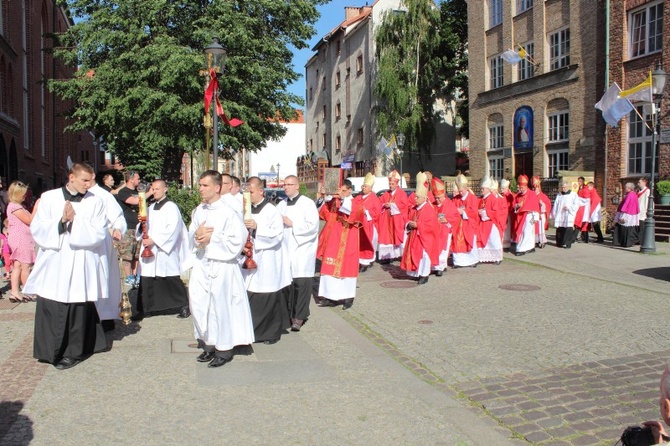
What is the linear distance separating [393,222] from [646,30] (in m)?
12.4

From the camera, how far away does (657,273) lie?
11.9 metres

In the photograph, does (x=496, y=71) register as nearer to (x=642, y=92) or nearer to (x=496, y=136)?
(x=496, y=136)

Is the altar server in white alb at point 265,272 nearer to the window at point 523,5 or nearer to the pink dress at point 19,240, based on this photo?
the pink dress at point 19,240

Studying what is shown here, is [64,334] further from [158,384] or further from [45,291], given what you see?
[158,384]

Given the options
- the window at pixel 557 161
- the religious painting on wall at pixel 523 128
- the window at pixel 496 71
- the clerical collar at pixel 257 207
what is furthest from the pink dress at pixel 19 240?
the window at pixel 496 71

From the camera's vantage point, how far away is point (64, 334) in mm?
5953

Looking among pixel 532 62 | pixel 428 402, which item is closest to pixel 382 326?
pixel 428 402

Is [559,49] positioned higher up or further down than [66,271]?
higher up

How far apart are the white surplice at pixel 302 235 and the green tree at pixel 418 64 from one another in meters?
28.1

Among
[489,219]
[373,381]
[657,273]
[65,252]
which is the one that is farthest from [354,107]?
[373,381]

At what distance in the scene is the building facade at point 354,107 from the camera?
38406 mm

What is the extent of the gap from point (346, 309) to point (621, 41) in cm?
1689

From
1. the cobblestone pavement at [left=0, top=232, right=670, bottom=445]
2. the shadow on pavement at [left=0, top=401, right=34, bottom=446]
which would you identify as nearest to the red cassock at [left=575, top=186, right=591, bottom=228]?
the cobblestone pavement at [left=0, top=232, right=670, bottom=445]

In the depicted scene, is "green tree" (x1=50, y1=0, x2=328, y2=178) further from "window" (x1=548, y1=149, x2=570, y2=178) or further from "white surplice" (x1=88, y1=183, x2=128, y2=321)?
"white surplice" (x1=88, y1=183, x2=128, y2=321)
